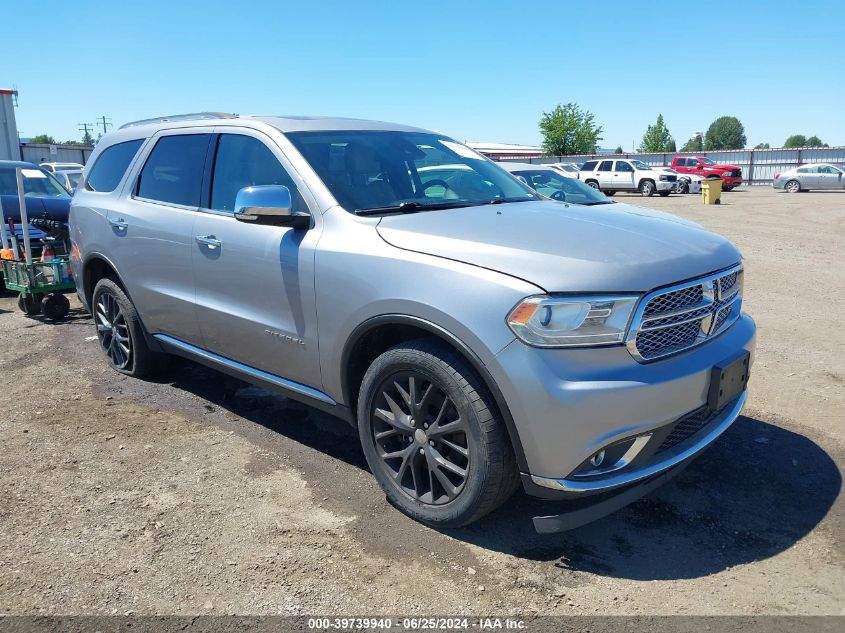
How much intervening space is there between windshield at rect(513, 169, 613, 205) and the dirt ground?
4.67 meters

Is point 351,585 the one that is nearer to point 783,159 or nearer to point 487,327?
point 487,327

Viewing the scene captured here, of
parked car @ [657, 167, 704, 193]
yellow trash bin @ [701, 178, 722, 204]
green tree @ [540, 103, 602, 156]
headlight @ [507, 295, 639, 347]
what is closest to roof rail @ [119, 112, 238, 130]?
headlight @ [507, 295, 639, 347]

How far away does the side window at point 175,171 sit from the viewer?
4.45 meters

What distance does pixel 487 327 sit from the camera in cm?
277

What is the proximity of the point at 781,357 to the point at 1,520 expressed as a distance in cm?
572

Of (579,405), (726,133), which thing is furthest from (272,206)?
(726,133)

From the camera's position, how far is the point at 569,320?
271cm

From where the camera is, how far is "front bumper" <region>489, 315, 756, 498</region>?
2.67 metres

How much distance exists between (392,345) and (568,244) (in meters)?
1.01

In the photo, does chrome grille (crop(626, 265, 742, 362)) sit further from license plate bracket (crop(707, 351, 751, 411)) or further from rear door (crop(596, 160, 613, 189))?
rear door (crop(596, 160, 613, 189))

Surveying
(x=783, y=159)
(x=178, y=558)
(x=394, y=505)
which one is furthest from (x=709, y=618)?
(x=783, y=159)

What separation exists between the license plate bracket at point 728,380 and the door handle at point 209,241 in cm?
278

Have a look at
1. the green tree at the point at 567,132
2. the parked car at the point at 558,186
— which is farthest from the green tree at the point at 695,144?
the parked car at the point at 558,186

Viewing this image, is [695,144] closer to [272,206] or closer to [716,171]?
[716,171]
